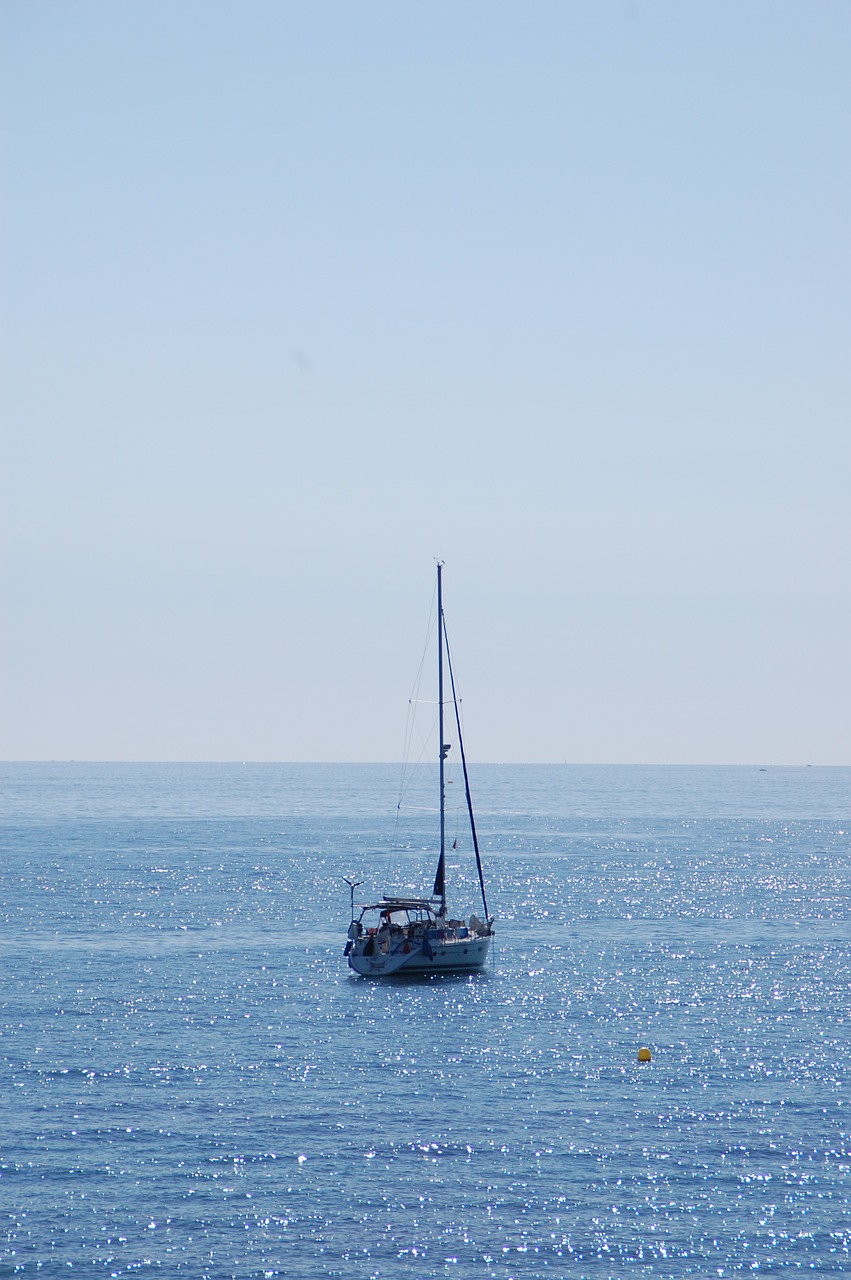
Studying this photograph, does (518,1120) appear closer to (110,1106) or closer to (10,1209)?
(110,1106)

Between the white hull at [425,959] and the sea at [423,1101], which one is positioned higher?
the white hull at [425,959]

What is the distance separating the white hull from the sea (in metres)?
1.03

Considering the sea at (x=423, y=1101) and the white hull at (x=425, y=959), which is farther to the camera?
the white hull at (x=425, y=959)

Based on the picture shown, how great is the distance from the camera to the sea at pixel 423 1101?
41.8 m

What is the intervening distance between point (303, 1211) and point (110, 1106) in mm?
13902

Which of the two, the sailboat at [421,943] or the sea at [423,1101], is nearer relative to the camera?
the sea at [423,1101]

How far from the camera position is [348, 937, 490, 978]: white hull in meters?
83.4

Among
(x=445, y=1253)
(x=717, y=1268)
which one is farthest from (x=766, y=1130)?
(x=445, y=1253)

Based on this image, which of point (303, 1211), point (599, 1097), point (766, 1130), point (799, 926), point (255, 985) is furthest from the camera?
point (799, 926)

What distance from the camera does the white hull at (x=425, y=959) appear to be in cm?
8344

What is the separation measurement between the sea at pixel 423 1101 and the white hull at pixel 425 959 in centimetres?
103

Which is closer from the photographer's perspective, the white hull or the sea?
the sea

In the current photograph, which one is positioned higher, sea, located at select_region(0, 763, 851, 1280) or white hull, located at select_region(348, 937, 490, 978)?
white hull, located at select_region(348, 937, 490, 978)

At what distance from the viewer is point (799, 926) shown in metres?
108
